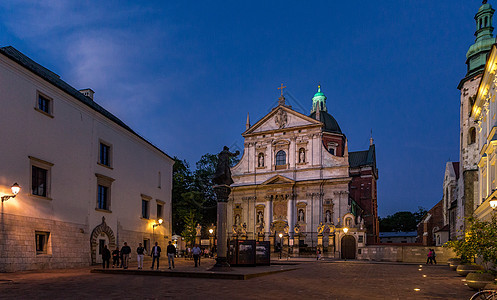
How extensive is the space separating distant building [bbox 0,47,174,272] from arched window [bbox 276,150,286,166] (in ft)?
102

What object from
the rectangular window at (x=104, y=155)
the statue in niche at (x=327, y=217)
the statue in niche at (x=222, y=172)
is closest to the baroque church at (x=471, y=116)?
the statue in niche at (x=327, y=217)

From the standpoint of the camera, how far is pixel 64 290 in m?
12.6

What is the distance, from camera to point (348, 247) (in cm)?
4969

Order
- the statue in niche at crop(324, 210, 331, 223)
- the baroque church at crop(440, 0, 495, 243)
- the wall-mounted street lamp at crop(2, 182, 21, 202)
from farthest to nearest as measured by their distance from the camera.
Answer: the statue in niche at crop(324, 210, 331, 223), the baroque church at crop(440, 0, 495, 243), the wall-mounted street lamp at crop(2, 182, 21, 202)

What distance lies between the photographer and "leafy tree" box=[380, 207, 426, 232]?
114125 mm

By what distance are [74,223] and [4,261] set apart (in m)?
5.85

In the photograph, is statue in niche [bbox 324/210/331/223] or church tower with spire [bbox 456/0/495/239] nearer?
church tower with spire [bbox 456/0/495/239]

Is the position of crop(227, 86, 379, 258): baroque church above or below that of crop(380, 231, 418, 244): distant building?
above

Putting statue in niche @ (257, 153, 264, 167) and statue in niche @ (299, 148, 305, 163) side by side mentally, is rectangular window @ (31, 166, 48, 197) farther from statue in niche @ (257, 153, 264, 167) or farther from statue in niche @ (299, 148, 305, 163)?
statue in niche @ (257, 153, 264, 167)

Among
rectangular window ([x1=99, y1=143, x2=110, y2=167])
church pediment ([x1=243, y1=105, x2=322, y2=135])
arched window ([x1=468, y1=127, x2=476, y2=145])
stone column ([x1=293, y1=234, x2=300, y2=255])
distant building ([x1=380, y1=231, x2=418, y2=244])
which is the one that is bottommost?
distant building ([x1=380, y1=231, x2=418, y2=244])

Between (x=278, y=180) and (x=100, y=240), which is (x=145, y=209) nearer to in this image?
(x=100, y=240)

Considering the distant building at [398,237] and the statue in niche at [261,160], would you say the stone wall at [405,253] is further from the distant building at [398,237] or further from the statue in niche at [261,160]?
the distant building at [398,237]

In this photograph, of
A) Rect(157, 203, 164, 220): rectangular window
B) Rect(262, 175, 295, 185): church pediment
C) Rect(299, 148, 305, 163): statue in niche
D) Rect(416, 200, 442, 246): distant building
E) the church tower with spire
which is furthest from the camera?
Rect(416, 200, 442, 246): distant building

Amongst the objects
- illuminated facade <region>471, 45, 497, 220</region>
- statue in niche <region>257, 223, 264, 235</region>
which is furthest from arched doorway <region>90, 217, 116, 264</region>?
statue in niche <region>257, 223, 264, 235</region>
